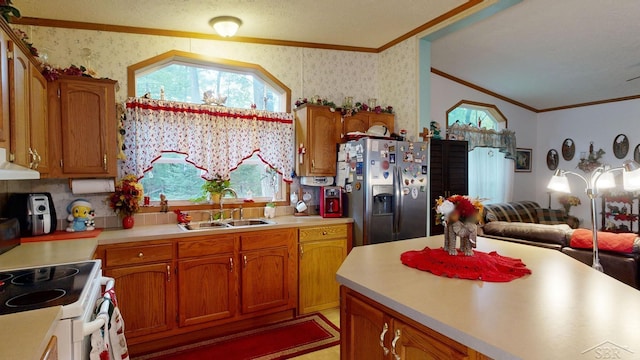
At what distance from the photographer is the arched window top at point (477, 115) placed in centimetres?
Answer: 563

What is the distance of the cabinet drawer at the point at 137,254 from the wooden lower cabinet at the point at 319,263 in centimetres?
119

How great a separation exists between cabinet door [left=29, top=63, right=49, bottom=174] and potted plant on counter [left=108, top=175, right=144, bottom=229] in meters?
0.53

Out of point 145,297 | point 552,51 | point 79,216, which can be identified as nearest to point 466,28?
point 552,51

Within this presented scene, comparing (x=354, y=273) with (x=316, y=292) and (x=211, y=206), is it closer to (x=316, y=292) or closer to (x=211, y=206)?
(x=316, y=292)

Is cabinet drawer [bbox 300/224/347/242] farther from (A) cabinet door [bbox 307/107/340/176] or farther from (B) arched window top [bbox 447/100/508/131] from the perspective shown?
(B) arched window top [bbox 447/100/508/131]

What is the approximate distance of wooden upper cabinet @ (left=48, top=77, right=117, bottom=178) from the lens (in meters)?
2.56

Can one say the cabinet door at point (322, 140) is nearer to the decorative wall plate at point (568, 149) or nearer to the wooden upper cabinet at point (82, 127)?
the wooden upper cabinet at point (82, 127)

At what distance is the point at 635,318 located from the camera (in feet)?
3.72

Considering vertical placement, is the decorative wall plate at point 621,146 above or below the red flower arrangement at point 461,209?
above

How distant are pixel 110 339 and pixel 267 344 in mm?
1519

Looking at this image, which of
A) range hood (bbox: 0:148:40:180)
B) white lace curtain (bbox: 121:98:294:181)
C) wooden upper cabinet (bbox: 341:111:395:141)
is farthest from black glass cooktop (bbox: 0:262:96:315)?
wooden upper cabinet (bbox: 341:111:395:141)

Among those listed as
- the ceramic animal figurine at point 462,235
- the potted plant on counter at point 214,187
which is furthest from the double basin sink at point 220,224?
the ceramic animal figurine at point 462,235

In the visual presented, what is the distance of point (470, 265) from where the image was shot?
5.45 feet

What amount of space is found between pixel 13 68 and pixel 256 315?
2.43 meters
